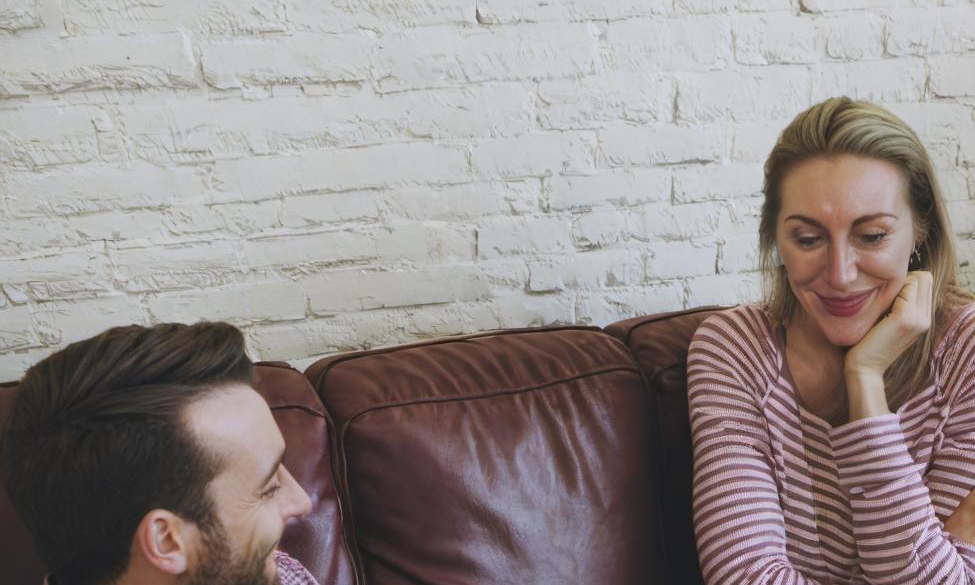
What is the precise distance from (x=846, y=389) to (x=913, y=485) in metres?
0.19

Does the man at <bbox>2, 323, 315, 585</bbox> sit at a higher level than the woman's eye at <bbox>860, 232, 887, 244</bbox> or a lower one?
lower

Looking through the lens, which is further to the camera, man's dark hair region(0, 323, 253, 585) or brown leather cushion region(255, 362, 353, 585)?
brown leather cushion region(255, 362, 353, 585)

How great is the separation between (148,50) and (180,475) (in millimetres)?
817

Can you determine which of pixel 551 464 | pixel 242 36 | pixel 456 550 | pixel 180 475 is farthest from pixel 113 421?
pixel 242 36

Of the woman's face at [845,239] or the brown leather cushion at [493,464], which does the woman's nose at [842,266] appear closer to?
the woman's face at [845,239]

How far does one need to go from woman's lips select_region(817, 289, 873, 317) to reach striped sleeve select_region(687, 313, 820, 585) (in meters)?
0.13

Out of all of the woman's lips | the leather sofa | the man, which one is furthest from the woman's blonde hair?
the man

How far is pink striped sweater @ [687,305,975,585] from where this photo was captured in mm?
1275

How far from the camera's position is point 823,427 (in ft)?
4.65

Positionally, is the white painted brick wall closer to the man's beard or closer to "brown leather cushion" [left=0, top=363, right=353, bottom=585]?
"brown leather cushion" [left=0, top=363, right=353, bottom=585]

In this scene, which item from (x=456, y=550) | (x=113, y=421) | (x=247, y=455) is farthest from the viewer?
(x=456, y=550)

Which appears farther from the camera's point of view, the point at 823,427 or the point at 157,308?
the point at 157,308

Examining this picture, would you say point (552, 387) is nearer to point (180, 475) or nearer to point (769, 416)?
point (769, 416)

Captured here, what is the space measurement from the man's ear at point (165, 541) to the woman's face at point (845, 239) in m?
0.94
